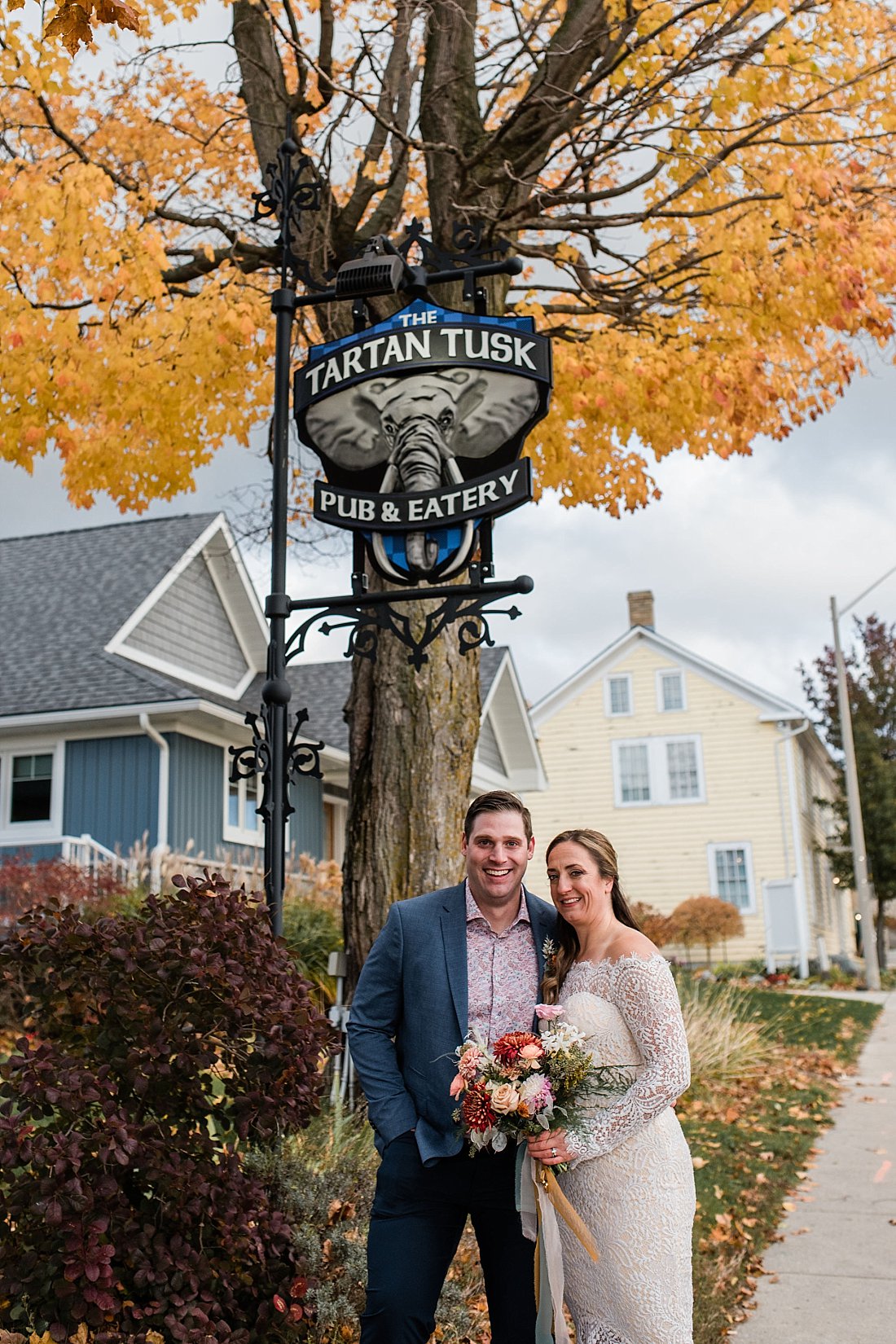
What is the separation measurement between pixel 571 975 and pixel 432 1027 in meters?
0.45

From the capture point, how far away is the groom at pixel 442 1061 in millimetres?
3652

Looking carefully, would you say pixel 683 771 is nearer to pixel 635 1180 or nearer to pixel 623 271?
pixel 623 271

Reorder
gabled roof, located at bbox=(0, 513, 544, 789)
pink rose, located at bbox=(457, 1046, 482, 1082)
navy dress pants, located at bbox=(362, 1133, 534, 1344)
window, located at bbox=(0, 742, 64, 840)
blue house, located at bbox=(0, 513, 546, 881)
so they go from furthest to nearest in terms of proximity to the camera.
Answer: window, located at bbox=(0, 742, 64, 840), gabled roof, located at bbox=(0, 513, 544, 789), blue house, located at bbox=(0, 513, 546, 881), navy dress pants, located at bbox=(362, 1133, 534, 1344), pink rose, located at bbox=(457, 1046, 482, 1082)

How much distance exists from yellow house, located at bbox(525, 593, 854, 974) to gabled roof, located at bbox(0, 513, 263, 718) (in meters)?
12.1

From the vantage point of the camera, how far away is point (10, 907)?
13492mm

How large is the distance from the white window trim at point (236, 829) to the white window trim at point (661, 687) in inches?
527

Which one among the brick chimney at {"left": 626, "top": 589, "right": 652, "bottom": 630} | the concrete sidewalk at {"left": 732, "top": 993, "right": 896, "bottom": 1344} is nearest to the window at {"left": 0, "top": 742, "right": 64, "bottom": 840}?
the concrete sidewalk at {"left": 732, "top": 993, "right": 896, "bottom": 1344}

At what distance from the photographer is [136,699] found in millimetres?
17000

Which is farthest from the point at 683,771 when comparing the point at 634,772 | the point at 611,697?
the point at 611,697

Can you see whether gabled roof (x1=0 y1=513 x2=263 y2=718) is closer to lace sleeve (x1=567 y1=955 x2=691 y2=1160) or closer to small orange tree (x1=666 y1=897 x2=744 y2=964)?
small orange tree (x1=666 y1=897 x2=744 y2=964)

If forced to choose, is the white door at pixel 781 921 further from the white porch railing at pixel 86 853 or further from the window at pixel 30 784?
the window at pixel 30 784

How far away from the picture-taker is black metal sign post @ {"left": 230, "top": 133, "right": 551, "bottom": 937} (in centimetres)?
554

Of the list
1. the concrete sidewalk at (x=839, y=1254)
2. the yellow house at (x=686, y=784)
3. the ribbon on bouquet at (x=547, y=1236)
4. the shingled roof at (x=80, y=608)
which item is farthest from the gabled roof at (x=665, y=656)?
the ribbon on bouquet at (x=547, y=1236)

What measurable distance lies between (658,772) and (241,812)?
14.3 metres
